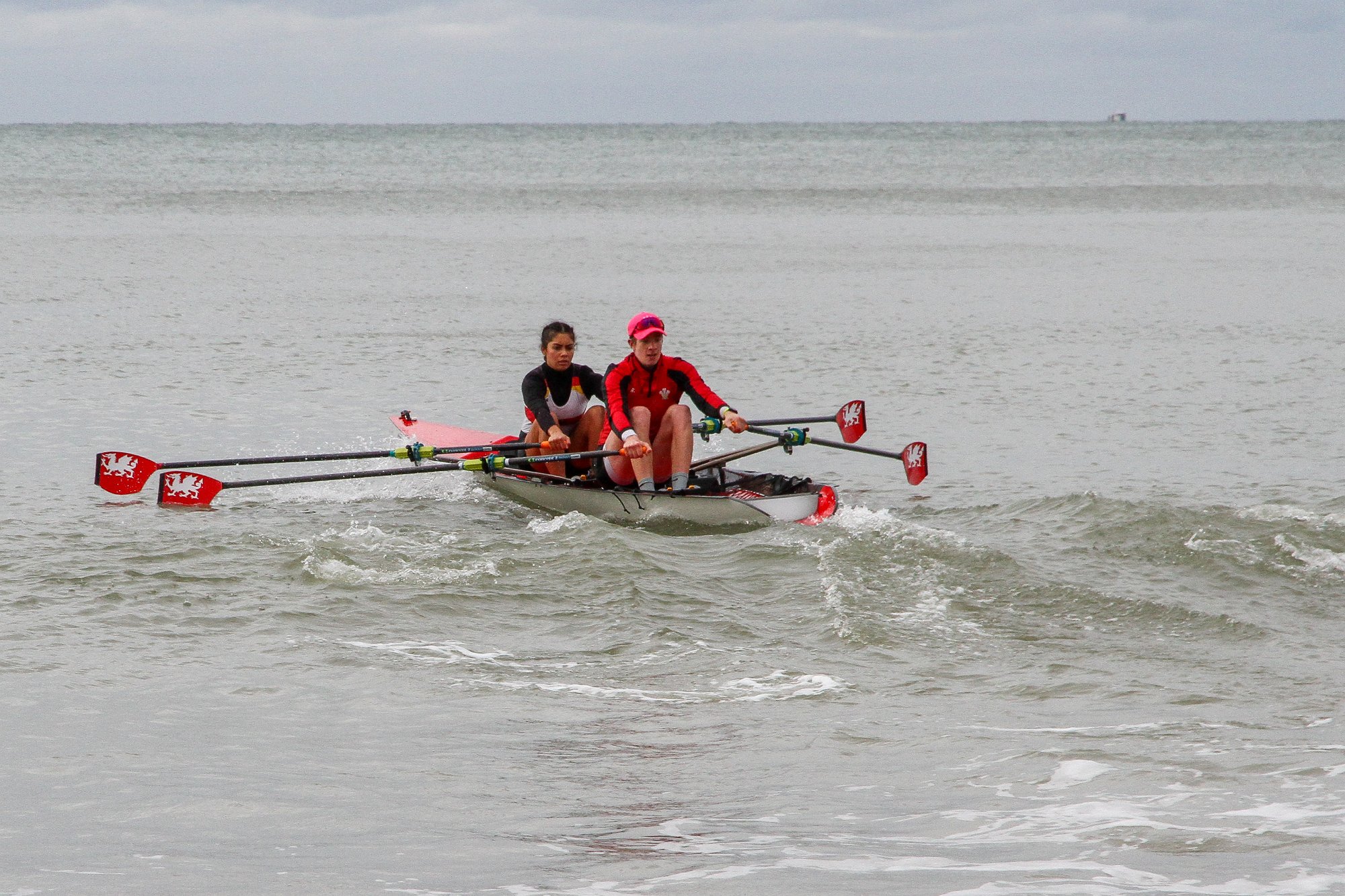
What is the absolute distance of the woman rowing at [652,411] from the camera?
36.8ft

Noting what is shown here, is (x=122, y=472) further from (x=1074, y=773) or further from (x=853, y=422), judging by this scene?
(x=1074, y=773)

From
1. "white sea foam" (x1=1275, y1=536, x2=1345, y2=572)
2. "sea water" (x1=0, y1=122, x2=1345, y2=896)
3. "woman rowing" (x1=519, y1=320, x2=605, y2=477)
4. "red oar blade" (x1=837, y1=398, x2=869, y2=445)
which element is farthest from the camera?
"red oar blade" (x1=837, y1=398, x2=869, y2=445)

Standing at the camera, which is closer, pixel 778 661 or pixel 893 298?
pixel 778 661

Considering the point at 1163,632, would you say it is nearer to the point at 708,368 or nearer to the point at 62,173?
A: the point at 708,368

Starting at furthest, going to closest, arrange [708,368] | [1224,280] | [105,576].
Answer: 1. [1224,280]
2. [708,368]
3. [105,576]

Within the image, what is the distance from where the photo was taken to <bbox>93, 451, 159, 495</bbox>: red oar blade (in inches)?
445

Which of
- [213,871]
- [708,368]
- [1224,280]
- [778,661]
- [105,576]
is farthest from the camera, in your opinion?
[1224,280]

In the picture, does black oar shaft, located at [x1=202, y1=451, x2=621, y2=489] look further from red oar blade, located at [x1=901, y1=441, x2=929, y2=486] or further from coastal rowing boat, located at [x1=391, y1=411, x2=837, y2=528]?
red oar blade, located at [x1=901, y1=441, x2=929, y2=486]

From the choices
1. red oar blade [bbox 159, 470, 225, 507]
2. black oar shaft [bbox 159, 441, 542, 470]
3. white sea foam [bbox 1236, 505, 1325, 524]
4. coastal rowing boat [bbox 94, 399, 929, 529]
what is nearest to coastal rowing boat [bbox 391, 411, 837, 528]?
coastal rowing boat [bbox 94, 399, 929, 529]

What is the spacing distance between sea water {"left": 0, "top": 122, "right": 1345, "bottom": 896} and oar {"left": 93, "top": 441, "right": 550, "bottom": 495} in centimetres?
37

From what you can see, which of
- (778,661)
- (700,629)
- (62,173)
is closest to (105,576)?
(700,629)

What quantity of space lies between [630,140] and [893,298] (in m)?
114

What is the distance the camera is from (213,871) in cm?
511

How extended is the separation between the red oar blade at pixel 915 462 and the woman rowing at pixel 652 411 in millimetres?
1475
